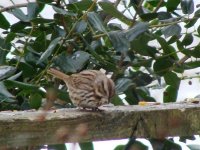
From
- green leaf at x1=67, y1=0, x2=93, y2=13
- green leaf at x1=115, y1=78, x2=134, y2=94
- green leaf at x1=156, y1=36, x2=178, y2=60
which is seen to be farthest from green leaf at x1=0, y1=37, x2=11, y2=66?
green leaf at x1=156, y1=36, x2=178, y2=60

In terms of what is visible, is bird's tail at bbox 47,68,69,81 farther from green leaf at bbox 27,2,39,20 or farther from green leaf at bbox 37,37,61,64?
green leaf at bbox 27,2,39,20

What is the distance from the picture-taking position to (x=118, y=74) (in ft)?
6.90

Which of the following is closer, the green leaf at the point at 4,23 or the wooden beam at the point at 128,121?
the wooden beam at the point at 128,121

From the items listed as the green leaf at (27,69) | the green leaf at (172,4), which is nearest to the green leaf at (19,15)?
the green leaf at (27,69)

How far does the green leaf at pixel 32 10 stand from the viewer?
196 centimetres

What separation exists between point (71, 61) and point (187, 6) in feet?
1.41

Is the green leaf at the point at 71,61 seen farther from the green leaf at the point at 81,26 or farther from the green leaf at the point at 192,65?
the green leaf at the point at 192,65

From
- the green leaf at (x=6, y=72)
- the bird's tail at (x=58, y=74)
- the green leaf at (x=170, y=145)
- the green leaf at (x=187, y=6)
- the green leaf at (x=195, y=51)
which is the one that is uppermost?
the green leaf at (x=187, y=6)

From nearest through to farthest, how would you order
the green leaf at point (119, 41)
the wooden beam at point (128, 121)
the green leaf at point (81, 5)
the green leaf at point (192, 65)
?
the wooden beam at point (128, 121) < the green leaf at point (119, 41) < the green leaf at point (81, 5) < the green leaf at point (192, 65)

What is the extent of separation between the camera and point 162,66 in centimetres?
211

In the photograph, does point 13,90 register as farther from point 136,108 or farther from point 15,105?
point 136,108

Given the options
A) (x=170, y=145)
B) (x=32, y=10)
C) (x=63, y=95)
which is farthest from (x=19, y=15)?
(x=170, y=145)

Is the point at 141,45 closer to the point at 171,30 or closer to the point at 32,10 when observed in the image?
the point at 171,30

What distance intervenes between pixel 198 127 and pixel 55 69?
655mm
